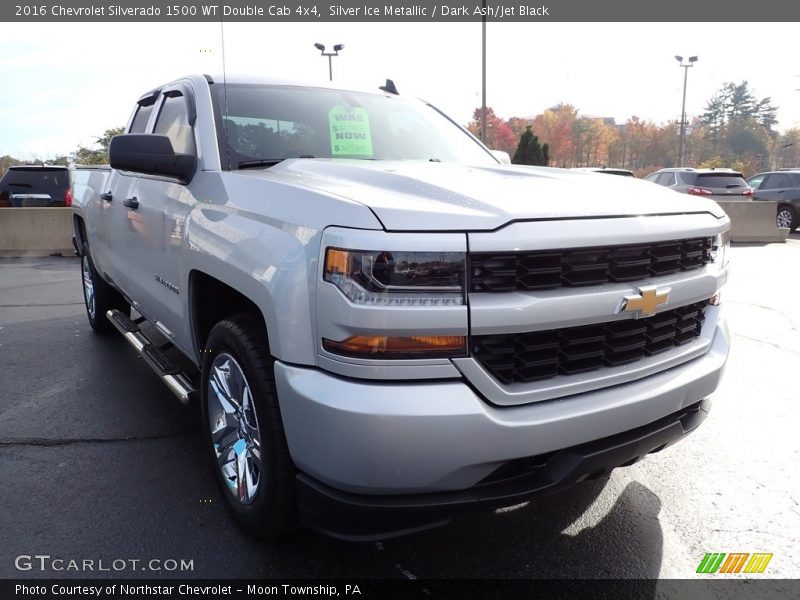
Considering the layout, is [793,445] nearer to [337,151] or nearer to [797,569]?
[797,569]

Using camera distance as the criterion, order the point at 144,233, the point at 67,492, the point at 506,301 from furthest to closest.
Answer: the point at 144,233 < the point at 67,492 < the point at 506,301

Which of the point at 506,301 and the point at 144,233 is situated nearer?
the point at 506,301

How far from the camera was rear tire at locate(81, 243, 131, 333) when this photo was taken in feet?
17.7

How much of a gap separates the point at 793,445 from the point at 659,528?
52.2 inches

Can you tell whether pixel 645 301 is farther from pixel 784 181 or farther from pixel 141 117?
pixel 784 181

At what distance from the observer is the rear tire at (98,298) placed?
5391mm

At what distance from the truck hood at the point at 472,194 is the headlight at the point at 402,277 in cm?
10

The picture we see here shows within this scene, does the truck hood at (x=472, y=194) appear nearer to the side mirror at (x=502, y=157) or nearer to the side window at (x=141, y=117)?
the side mirror at (x=502, y=157)

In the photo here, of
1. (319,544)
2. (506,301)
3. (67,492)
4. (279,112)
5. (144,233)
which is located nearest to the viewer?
(506,301)

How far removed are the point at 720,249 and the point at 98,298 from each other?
4961 millimetres

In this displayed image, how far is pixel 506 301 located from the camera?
185 cm

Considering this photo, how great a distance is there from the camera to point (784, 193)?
16.5 meters

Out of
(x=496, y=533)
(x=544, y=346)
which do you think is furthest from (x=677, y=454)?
(x=544, y=346)

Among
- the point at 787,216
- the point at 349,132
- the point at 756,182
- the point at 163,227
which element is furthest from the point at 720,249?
the point at 756,182
